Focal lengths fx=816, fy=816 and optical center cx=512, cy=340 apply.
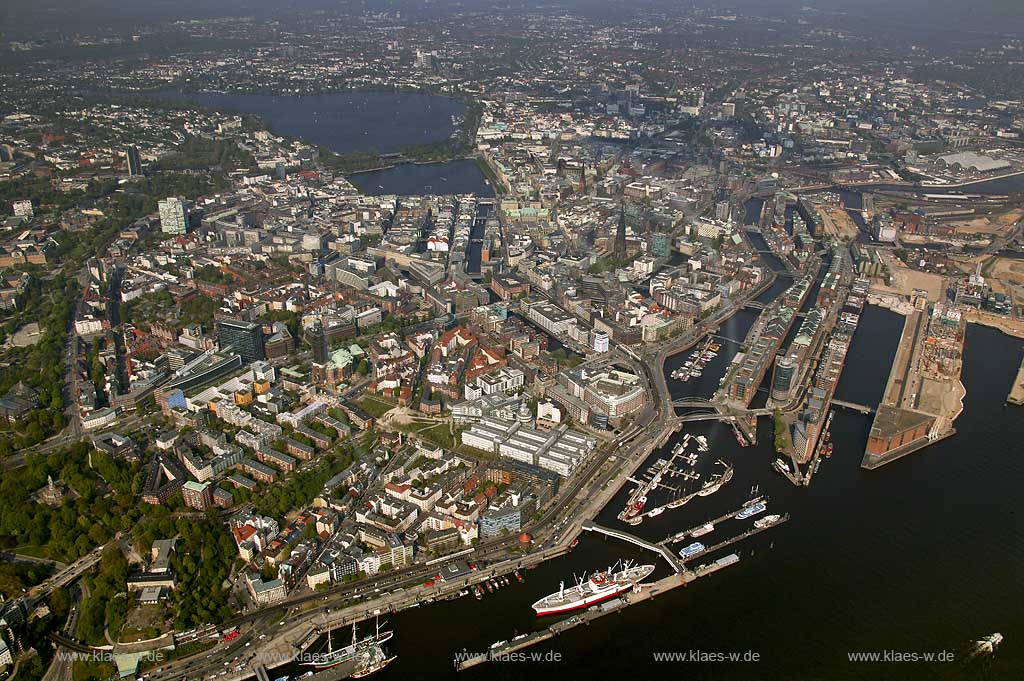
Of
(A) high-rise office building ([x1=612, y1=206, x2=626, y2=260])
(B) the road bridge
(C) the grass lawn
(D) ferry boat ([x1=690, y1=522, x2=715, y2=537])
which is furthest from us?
(A) high-rise office building ([x1=612, y1=206, x2=626, y2=260])

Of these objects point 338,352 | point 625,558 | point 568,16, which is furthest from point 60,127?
point 568,16

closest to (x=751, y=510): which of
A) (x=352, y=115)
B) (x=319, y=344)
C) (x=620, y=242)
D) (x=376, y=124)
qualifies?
(x=319, y=344)

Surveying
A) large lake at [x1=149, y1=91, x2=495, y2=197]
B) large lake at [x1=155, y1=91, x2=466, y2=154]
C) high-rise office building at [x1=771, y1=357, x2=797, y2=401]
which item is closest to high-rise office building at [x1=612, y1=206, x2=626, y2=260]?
large lake at [x1=149, y1=91, x2=495, y2=197]

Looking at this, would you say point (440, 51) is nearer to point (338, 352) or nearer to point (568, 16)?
point (568, 16)

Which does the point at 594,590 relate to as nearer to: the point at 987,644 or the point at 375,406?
the point at 987,644

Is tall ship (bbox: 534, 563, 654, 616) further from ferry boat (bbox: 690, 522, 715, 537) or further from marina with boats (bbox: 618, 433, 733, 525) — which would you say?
marina with boats (bbox: 618, 433, 733, 525)
